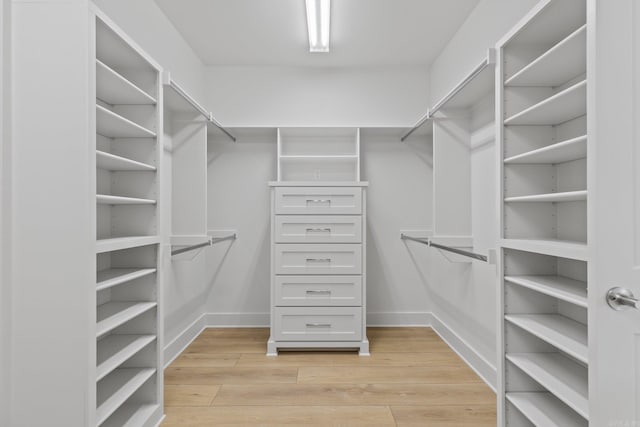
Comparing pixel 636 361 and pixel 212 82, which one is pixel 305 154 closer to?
pixel 212 82

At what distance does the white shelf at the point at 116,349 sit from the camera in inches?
59.6

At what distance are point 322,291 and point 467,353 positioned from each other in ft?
3.76

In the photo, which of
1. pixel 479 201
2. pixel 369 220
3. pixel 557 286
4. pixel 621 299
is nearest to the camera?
pixel 621 299

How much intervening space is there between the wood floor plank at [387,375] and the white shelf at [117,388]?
3.31ft

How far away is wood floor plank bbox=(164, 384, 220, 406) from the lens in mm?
2160

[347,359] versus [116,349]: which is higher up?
[116,349]

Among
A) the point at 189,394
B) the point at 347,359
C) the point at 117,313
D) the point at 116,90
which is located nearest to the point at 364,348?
the point at 347,359

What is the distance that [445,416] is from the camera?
2.01 meters

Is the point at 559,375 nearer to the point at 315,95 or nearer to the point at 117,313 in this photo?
the point at 117,313

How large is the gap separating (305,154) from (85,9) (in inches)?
92.7

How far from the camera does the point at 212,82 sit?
139 inches

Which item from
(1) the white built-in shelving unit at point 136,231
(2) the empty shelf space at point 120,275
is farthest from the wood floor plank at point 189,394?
(2) the empty shelf space at point 120,275

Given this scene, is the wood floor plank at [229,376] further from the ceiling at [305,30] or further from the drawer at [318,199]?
the ceiling at [305,30]

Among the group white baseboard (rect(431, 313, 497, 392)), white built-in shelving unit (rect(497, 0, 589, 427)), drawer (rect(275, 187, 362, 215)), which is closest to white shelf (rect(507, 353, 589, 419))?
white built-in shelving unit (rect(497, 0, 589, 427))
